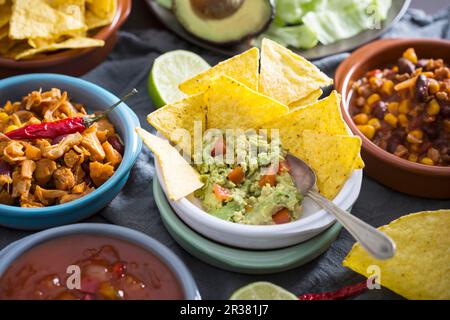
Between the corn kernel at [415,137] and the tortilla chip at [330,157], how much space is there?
0.57 m

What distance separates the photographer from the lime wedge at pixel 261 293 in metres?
1.99

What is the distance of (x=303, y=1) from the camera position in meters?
3.42

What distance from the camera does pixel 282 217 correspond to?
2.23m

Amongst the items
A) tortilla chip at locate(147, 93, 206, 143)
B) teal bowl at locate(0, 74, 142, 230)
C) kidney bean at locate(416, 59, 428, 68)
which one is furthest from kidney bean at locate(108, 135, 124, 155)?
kidney bean at locate(416, 59, 428, 68)

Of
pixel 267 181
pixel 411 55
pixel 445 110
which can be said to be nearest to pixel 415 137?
pixel 445 110

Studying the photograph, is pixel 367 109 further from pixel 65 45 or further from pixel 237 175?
pixel 65 45

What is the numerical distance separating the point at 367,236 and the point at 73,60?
5.72ft

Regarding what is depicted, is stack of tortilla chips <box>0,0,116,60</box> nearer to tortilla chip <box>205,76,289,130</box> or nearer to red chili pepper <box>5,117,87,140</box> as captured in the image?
red chili pepper <box>5,117,87,140</box>

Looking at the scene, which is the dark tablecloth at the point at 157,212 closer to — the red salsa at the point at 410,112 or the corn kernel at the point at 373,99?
the red salsa at the point at 410,112

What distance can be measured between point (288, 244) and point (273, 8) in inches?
54.5

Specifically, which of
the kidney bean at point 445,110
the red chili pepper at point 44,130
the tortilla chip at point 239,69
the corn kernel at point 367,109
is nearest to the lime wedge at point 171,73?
the tortilla chip at point 239,69
